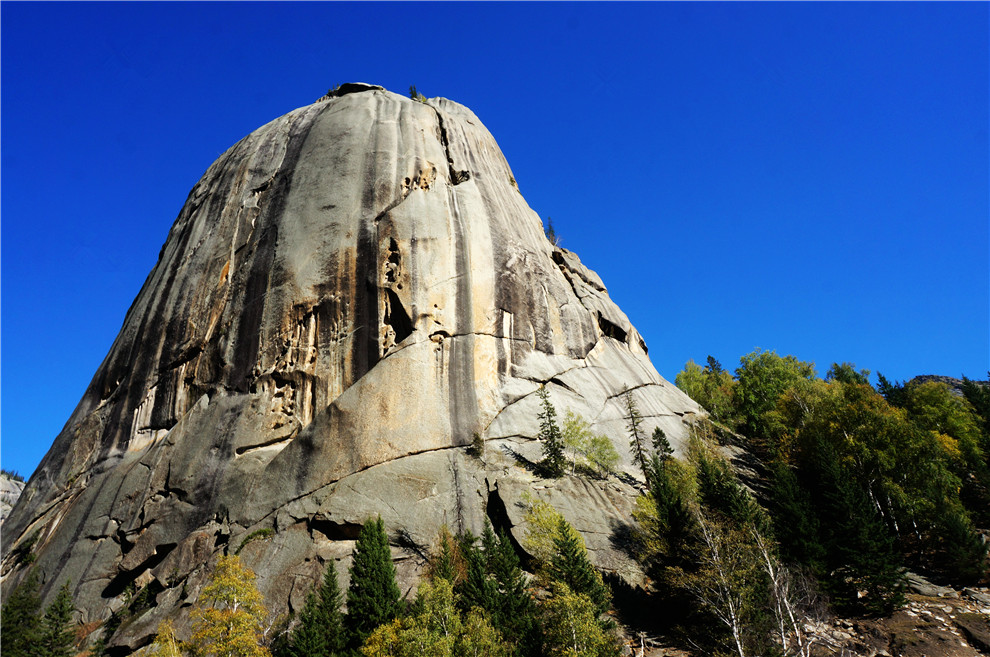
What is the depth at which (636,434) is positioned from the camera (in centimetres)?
3456

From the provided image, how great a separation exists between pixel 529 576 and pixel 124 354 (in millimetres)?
30269

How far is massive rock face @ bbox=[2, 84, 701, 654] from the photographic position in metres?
27.0

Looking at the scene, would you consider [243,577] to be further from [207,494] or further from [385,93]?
[385,93]

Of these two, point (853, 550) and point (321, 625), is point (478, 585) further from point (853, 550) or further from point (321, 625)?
point (853, 550)

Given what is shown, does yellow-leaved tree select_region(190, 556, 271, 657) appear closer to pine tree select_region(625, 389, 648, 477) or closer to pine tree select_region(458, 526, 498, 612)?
pine tree select_region(458, 526, 498, 612)

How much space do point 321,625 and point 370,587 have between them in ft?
7.00

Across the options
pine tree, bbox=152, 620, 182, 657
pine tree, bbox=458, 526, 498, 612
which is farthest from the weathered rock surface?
pine tree, bbox=458, 526, 498, 612

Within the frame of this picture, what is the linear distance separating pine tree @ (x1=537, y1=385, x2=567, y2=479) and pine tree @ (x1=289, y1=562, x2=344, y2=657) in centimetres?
1166

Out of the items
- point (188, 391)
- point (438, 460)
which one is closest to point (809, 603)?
point (438, 460)

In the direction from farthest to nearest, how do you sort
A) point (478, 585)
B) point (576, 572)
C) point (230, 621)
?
point (576, 572) → point (478, 585) → point (230, 621)

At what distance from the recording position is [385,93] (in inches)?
1897

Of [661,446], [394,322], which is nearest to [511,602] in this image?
[661,446]

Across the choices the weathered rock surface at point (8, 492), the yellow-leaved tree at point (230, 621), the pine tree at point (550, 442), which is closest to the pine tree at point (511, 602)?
the pine tree at point (550, 442)

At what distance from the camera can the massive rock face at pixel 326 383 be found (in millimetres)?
27047
